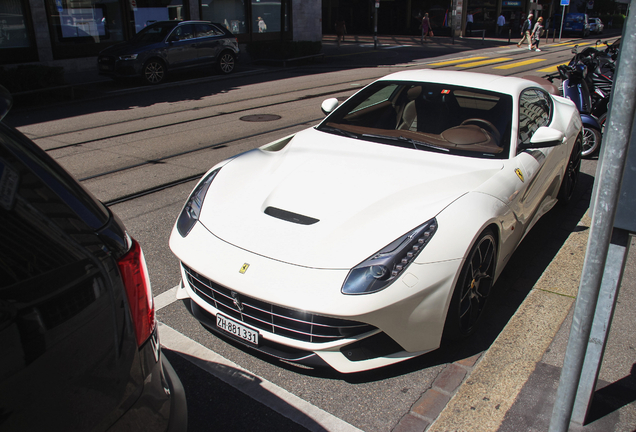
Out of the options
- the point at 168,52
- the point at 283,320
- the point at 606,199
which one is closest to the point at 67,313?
the point at 283,320

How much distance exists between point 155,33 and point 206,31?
1757 millimetres

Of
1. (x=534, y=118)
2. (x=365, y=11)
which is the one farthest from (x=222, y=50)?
(x=365, y=11)

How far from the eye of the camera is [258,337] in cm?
294

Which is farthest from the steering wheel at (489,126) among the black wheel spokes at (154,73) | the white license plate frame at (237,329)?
the black wheel spokes at (154,73)

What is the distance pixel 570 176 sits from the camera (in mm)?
5668

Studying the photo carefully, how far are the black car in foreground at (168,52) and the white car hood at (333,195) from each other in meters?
12.8

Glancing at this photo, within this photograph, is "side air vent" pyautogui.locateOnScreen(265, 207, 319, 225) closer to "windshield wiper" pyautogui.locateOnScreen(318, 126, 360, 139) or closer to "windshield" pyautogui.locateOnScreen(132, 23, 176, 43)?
"windshield wiper" pyautogui.locateOnScreen(318, 126, 360, 139)

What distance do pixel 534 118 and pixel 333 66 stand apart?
17.2 meters

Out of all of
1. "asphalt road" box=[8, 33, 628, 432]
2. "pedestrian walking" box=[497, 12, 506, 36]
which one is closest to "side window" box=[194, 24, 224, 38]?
"asphalt road" box=[8, 33, 628, 432]

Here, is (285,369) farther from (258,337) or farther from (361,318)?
(361,318)

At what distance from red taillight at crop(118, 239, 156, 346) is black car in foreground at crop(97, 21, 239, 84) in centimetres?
1494

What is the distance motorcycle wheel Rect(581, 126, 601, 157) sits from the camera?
7512mm

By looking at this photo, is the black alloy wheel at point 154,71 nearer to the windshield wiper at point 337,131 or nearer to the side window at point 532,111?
the windshield wiper at point 337,131

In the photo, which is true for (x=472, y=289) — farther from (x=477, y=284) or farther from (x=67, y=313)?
(x=67, y=313)
